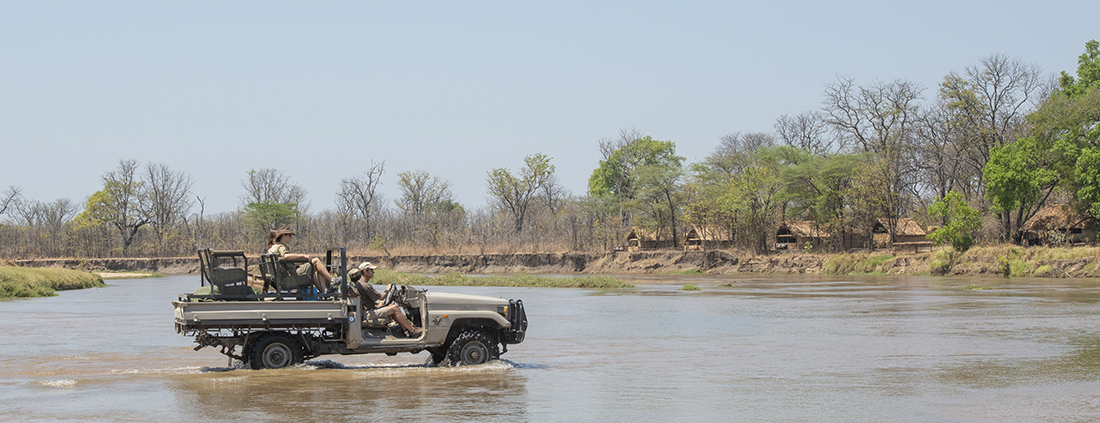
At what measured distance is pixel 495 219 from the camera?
335ft

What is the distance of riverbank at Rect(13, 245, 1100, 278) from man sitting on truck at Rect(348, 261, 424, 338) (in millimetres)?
44109

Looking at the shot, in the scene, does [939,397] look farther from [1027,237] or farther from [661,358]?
[1027,237]

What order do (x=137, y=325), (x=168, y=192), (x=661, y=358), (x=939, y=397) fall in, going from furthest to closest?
(x=168, y=192) → (x=137, y=325) → (x=661, y=358) → (x=939, y=397)

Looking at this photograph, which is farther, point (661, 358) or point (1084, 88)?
point (1084, 88)

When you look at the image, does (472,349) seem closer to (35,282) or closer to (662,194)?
(35,282)

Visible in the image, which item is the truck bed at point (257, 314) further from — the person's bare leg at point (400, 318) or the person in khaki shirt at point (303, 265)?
the person's bare leg at point (400, 318)

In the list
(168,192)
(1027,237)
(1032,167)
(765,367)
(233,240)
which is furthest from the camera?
(168,192)

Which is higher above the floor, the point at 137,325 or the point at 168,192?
the point at 168,192

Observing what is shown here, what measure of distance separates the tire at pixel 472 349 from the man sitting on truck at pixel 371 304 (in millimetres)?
580

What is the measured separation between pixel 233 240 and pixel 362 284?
9124cm

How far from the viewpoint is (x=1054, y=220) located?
61719mm

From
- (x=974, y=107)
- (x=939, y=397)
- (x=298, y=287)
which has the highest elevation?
(x=974, y=107)

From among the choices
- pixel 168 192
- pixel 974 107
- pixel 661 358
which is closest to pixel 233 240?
pixel 168 192

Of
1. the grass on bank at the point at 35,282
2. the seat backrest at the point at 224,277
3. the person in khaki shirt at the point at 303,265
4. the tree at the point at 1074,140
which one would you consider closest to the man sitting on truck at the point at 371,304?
the person in khaki shirt at the point at 303,265
